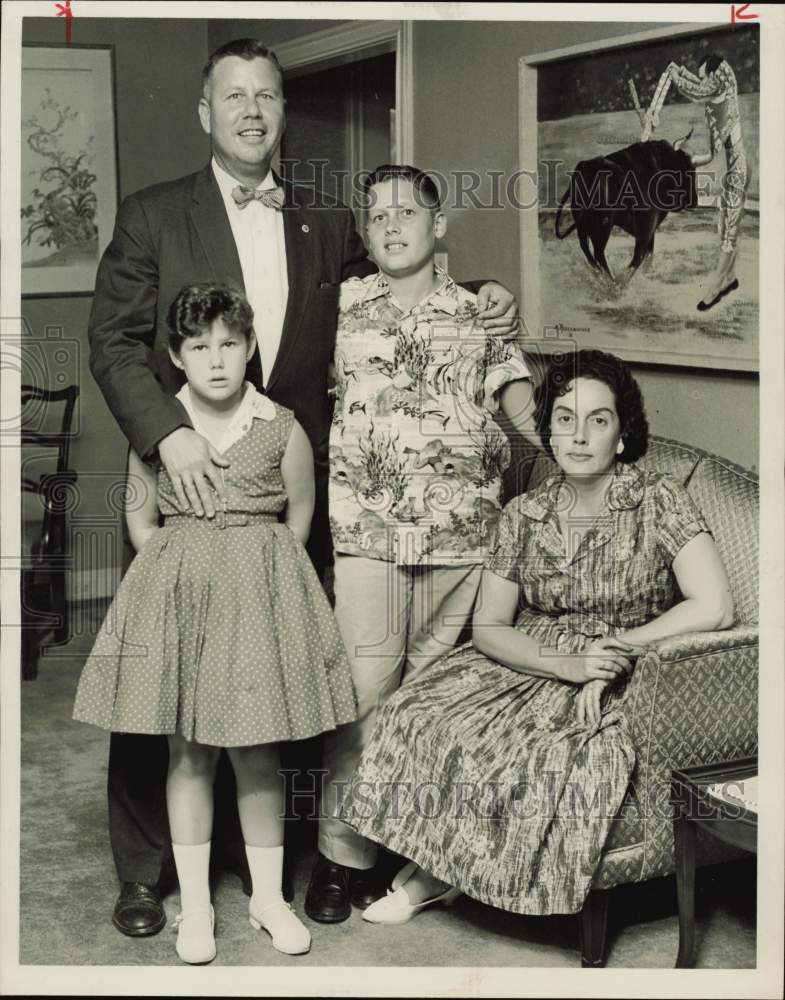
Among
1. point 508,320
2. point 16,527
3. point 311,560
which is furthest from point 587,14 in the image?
point 16,527

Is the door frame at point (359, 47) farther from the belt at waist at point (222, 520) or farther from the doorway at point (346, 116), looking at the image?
the belt at waist at point (222, 520)

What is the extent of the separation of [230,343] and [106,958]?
1290mm

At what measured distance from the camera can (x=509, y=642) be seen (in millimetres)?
2783

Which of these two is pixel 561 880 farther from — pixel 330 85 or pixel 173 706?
pixel 330 85

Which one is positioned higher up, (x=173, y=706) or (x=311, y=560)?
(x=311, y=560)

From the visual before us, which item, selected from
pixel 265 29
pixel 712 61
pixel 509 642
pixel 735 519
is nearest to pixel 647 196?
pixel 712 61

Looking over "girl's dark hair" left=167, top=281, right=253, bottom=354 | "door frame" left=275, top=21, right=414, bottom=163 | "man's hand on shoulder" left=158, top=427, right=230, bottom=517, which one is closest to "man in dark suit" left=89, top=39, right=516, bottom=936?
"man's hand on shoulder" left=158, top=427, right=230, bottom=517

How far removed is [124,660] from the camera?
8.32ft

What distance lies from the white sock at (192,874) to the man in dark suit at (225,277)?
0.46ft

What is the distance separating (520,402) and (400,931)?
1165 mm

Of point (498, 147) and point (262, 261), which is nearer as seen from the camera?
point (262, 261)

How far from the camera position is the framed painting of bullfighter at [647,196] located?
2.83m

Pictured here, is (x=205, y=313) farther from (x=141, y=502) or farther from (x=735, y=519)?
(x=735, y=519)

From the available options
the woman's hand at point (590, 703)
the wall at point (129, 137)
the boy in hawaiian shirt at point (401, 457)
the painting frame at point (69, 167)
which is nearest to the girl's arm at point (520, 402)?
the boy in hawaiian shirt at point (401, 457)
